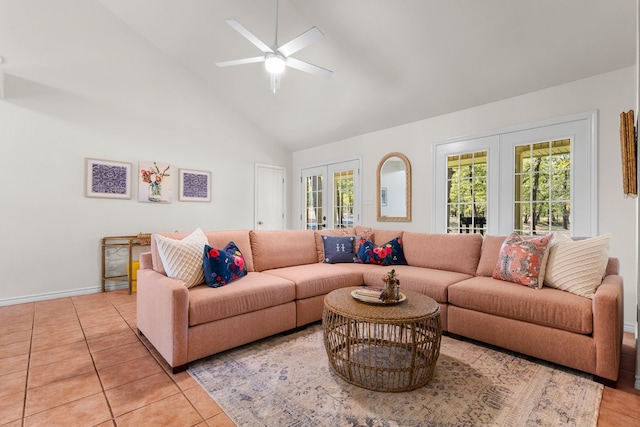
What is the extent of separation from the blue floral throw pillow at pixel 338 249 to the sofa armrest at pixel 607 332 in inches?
86.5

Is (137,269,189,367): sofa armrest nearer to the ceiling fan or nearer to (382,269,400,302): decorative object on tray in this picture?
(382,269,400,302): decorative object on tray

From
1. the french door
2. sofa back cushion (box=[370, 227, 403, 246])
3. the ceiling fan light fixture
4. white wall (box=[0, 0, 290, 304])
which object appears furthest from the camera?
the french door

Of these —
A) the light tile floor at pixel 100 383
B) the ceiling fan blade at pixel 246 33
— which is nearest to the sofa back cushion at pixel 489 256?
the light tile floor at pixel 100 383

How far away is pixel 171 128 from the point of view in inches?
188

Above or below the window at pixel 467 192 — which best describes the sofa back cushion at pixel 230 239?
below

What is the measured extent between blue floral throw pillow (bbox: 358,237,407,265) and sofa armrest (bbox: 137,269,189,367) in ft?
6.85

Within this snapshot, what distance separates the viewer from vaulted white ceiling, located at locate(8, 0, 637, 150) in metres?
2.64

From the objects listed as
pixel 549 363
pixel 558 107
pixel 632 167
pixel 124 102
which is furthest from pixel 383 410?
pixel 124 102

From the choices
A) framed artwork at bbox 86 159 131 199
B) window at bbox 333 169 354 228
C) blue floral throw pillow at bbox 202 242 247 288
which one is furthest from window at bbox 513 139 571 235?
framed artwork at bbox 86 159 131 199

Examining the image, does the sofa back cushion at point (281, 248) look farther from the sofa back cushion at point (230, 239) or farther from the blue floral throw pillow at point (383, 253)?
the blue floral throw pillow at point (383, 253)

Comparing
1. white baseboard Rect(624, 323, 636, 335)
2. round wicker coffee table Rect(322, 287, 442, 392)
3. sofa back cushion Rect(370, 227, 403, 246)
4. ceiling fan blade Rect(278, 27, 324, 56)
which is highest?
ceiling fan blade Rect(278, 27, 324, 56)

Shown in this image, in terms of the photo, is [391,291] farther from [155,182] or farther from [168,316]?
[155,182]

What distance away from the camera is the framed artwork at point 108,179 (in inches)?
160

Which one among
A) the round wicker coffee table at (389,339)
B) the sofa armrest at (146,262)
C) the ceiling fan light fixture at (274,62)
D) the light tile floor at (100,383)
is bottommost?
the light tile floor at (100,383)
